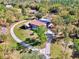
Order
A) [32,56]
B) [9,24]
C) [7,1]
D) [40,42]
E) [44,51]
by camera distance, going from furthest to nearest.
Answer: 1. [7,1]
2. [9,24]
3. [40,42]
4. [44,51]
5. [32,56]

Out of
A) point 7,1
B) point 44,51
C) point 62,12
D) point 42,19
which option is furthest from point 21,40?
point 7,1

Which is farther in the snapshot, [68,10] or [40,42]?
[68,10]

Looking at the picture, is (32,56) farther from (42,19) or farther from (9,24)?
(42,19)

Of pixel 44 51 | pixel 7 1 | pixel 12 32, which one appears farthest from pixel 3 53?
pixel 7 1

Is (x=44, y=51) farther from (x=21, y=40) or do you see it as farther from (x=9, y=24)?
(x=9, y=24)

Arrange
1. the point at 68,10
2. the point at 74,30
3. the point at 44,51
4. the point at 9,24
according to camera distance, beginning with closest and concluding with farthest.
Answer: the point at 44,51
the point at 74,30
the point at 9,24
the point at 68,10

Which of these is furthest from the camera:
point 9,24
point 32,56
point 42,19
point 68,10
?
point 68,10

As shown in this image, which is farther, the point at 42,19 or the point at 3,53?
the point at 42,19

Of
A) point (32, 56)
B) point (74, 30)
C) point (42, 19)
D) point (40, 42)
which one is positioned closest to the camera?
point (32, 56)

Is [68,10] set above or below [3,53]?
below
